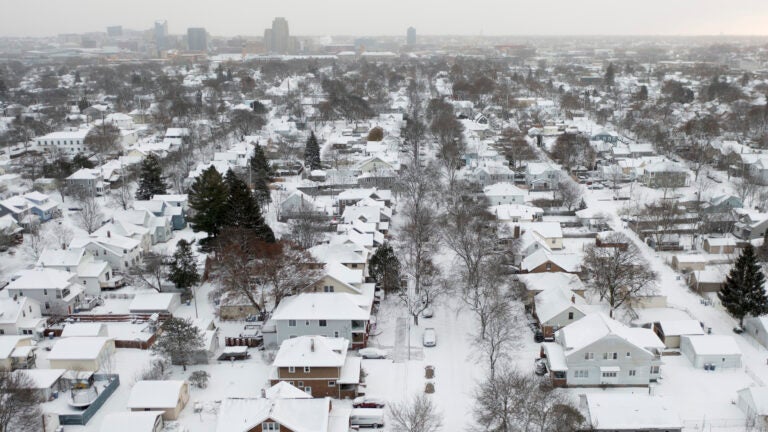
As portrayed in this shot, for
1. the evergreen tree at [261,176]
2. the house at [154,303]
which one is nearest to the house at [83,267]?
the house at [154,303]

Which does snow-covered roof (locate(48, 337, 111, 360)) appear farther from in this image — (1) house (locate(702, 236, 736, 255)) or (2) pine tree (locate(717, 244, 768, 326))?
(1) house (locate(702, 236, 736, 255))

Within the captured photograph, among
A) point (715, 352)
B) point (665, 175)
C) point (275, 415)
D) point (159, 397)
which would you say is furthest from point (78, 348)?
point (665, 175)

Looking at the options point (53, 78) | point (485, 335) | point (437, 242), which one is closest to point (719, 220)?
point (437, 242)

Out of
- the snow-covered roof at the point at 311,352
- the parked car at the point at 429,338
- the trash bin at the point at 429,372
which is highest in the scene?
the snow-covered roof at the point at 311,352

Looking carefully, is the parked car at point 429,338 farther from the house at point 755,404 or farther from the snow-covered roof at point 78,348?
the snow-covered roof at point 78,348

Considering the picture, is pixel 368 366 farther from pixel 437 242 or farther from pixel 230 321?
pixel 437 242

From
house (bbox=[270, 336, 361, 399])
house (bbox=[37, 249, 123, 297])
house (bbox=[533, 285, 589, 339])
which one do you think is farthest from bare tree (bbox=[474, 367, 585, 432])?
Answer: house (bbox=[37, 249, 123, 297])
